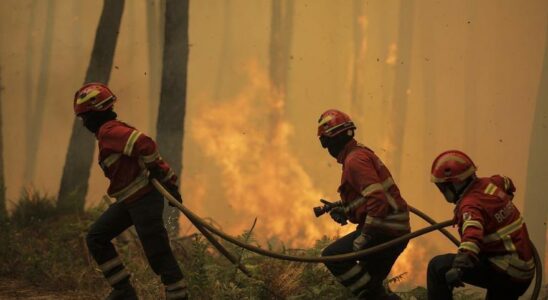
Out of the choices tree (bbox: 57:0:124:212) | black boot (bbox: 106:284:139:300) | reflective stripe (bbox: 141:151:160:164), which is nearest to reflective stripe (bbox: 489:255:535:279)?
reflective stripe (bbox: 141:151:160:164)

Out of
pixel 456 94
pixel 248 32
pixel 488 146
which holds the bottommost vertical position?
pixel 488 146

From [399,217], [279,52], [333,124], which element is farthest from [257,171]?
[399,217]

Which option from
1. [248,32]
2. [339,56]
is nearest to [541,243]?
[339,56]

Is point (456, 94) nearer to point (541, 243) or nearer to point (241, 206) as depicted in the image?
point (541, 243)

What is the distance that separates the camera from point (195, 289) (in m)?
5.68

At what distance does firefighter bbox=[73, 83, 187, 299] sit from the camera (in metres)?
4.79

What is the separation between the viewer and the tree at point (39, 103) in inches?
357

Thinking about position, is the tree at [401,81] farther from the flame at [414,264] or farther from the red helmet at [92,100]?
the red helmet at [92,100]

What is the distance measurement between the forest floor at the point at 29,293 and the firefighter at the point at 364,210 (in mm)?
2844

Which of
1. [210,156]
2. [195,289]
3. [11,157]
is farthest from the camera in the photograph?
[11,157]

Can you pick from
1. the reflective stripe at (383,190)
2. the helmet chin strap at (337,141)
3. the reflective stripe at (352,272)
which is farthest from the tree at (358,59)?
the reflective stripe at (352,272)

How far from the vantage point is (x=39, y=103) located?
29.9ft

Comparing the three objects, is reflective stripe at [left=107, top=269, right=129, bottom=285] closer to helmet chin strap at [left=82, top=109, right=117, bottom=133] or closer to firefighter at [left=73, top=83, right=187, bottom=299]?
firefighter at [left=73, top=83, right=187, bottom=299]

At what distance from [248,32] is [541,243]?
4500 millimetres
